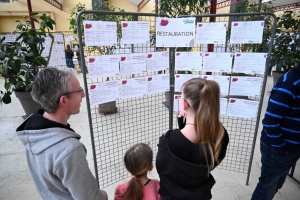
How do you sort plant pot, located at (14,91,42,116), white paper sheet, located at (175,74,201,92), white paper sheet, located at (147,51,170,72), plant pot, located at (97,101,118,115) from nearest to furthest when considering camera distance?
white paper sheet, located at (147,51,170,72) → white paper sheet, located at (175,74,201,92) → plant pot, located at (14,91,42,116) → plant pot, located at (97,101,118,115)

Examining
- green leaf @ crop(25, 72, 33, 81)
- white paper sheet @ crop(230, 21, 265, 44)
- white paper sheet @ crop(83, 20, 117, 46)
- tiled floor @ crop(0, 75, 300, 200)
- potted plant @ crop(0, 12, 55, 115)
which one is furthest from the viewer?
→ green leaf @ crop(25, 72, 33, 81)

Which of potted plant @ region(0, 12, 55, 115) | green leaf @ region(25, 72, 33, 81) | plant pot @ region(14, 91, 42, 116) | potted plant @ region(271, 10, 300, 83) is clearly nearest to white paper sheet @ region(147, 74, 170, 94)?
potted plant @ region(0, 12, 55, 115)

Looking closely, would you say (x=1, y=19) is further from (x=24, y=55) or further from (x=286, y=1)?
(x=286, y=1)

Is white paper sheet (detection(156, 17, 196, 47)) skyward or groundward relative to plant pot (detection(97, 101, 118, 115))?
skyward

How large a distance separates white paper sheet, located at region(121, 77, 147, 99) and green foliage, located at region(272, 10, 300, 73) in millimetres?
3770

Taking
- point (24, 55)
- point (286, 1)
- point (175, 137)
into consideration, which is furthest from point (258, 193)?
point (286, 1)

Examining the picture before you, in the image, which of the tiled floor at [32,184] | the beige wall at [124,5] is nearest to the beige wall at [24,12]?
the beige wall at [124,5]

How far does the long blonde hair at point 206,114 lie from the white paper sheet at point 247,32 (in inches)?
35.6

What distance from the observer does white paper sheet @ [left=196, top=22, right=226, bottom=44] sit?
166cm

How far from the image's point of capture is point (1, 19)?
537 inches

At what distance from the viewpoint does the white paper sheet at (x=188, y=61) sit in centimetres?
177

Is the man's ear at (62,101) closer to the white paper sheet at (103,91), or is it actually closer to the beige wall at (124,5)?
the white paper sheet at (103,91)

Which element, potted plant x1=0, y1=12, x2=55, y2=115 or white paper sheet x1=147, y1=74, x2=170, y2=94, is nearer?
white paper sheet x1=147, y1=74, x2=170, y2=94

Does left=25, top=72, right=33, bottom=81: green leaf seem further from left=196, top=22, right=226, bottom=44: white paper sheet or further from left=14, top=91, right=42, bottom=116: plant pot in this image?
left=196, top=22, right=226, bottom=44: white paper sheet
